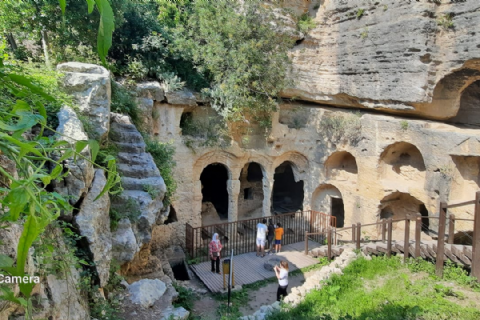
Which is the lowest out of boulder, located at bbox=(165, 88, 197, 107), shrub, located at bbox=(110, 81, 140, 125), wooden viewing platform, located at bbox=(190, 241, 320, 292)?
wooden viewing platform, located at bbox=(190, 241, 320, 292)

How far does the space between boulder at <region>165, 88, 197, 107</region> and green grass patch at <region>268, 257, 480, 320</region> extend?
24.9 feet

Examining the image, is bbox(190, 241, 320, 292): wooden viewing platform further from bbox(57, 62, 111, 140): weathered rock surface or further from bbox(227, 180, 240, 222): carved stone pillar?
bbox(57, 62, 111, 140): weathered rock surface

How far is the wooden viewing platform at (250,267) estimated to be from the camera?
9258 millimetres

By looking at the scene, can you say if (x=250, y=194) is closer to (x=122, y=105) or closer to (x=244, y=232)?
(x=244, y=232)

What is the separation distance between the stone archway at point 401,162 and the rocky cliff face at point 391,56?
141 centimetres

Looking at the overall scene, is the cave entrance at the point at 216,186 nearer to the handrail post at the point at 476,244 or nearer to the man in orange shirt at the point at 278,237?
the man in orange shirt at the point at 278,237

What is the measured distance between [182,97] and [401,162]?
892 centimetres

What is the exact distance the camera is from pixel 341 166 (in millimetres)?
14398

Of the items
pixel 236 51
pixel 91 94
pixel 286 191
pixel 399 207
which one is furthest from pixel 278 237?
pixel 286 191

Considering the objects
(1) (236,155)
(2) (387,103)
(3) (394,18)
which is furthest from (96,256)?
(3) (394,18)

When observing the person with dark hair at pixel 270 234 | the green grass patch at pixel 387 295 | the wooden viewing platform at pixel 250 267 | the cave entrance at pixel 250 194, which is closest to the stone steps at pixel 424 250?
the green grass patch at pixel 387 295

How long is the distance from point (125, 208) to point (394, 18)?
35.8 ft

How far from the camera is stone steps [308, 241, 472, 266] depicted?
7648 millimetres

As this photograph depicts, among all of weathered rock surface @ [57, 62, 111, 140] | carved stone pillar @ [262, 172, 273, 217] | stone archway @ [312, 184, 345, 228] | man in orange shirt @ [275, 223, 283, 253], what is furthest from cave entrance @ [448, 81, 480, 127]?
weathered rock surface @ [57, 62, 111, 140]
